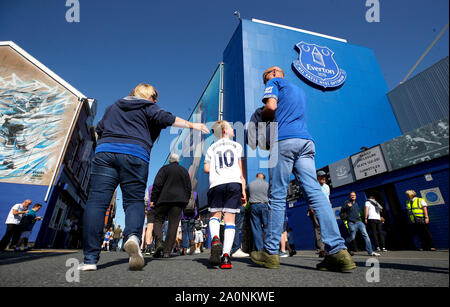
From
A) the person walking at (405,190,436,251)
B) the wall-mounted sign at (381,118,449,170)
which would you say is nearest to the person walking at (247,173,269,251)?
the person walking at (405,190,436,251)

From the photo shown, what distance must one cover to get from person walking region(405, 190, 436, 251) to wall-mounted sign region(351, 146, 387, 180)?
1.57 metres

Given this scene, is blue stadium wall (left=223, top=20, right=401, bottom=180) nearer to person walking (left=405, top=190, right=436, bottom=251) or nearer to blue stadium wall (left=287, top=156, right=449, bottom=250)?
blue stadium wall (left=287, top=156, right=449, bottom=250)

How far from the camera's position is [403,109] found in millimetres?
15250

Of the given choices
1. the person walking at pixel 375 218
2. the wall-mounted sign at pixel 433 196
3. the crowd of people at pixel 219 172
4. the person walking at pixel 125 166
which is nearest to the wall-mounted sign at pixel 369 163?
the wall-mounted sign at pixel 433 196

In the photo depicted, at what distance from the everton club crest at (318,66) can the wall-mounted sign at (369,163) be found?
24.3ft

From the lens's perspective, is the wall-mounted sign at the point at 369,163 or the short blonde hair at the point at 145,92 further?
the wall-mounted sign at the point at 369,163

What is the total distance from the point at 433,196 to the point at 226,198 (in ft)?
23.7

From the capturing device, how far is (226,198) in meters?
2.71

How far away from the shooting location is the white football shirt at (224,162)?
2764 mm

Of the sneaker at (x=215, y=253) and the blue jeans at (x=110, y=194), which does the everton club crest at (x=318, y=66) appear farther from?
the blue jeans at (x=110, y=194)

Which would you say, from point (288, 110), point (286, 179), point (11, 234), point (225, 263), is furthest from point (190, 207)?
point (11, 234)

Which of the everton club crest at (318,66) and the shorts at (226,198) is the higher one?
the everton club crest at (318,66)

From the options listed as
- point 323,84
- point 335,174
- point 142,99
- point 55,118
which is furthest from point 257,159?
point 55,118

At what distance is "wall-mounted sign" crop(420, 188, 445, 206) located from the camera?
20.9 feet
